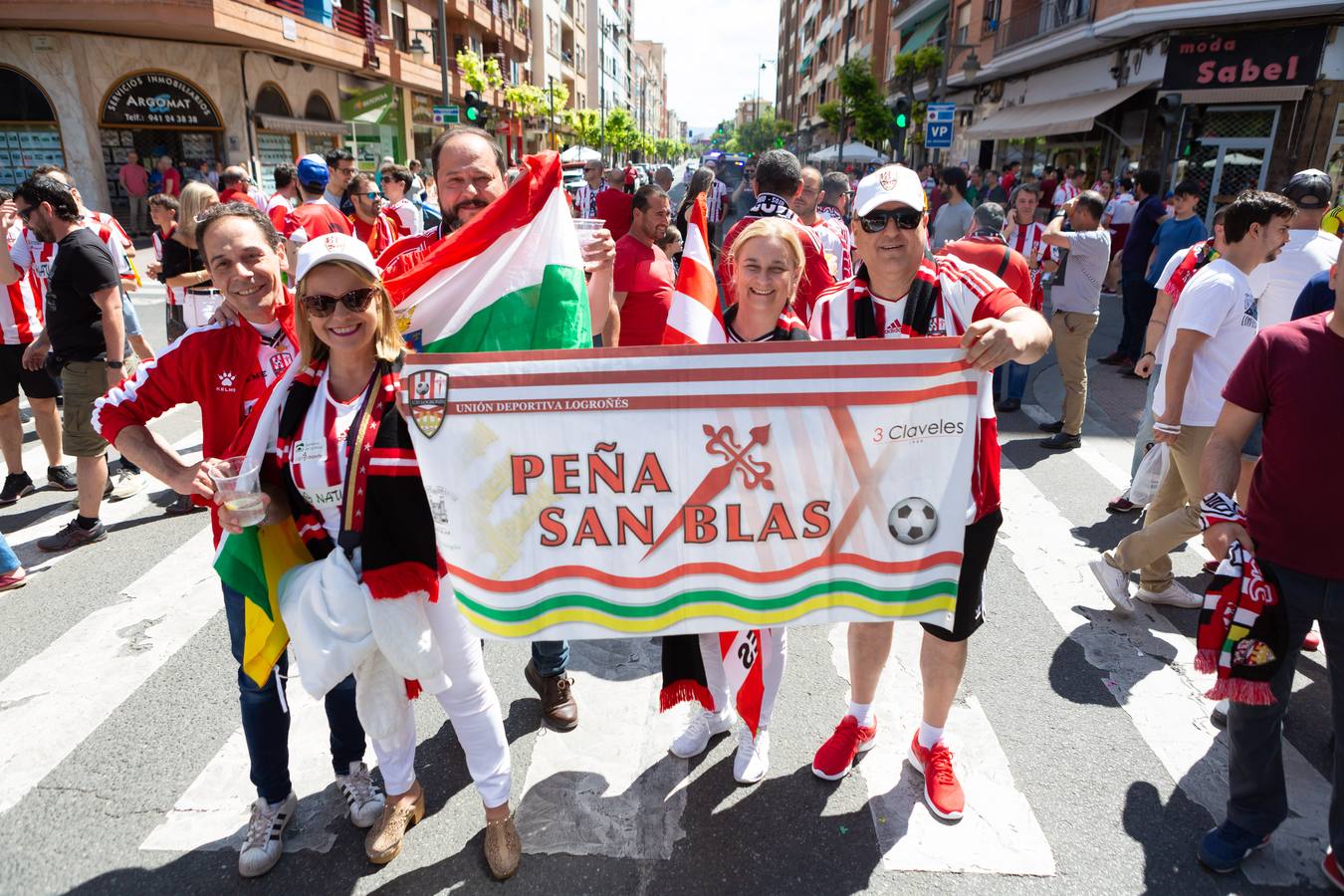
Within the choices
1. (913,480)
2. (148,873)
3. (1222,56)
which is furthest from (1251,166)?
(148,873)

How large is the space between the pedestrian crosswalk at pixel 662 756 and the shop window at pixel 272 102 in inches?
895

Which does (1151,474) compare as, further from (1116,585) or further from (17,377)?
(17,377)

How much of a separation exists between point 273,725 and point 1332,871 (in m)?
3.41

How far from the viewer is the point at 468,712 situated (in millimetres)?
2564

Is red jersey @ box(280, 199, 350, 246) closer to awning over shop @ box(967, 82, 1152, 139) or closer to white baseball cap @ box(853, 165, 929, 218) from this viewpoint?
white baseball cap @ box(853, 165, 929, 218)

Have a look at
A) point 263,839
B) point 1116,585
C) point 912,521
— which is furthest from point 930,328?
point 263,839

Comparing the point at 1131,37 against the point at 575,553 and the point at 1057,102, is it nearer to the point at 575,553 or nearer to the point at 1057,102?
the point at 1057,102

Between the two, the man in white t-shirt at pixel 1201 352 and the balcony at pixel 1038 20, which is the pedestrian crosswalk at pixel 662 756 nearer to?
the man in white t-shirt at pixel 1201 352

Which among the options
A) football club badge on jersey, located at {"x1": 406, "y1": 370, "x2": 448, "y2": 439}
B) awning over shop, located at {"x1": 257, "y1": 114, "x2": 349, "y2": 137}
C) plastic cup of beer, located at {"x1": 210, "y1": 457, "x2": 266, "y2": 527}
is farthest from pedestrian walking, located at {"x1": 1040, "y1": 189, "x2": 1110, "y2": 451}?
awning over shop, located at {"x1": 257, "y1": 114, "x2": 349, "y2": 137}

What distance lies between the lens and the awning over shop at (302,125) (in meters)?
22.7

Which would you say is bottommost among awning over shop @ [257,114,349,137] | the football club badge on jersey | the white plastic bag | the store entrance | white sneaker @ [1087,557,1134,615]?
white sneaker @ [1087,557,1134,615]

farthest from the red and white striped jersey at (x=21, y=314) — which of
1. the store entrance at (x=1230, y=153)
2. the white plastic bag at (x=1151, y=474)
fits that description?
the store entrance at (x=1230, y=153)

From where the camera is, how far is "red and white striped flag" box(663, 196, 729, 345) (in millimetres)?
2748

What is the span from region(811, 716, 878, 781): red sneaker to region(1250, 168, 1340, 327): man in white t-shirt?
12.9 feet
